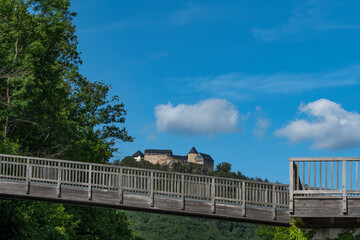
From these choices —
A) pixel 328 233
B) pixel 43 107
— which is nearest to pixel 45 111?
pixel 43 107

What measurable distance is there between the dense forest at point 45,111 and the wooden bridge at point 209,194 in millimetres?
4945

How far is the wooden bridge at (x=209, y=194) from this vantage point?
20.5 meters

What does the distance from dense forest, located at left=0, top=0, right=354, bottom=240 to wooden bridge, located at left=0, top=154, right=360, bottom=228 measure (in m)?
4.95

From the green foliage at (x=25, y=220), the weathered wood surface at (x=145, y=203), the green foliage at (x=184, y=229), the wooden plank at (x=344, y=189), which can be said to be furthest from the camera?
the green foliage at (x=184, y=229)

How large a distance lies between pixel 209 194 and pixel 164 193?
5.57ft

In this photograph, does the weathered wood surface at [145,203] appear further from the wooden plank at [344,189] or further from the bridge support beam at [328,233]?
the wooden plank at [344,189]

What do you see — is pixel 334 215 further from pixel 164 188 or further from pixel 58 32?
pixel 58 32

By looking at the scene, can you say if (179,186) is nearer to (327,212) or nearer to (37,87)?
(327,212)

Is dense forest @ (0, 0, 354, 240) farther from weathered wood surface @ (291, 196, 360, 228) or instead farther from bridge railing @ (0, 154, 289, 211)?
weathered wood surface @ (291, 196, 360, 228)

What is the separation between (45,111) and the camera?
3888cm

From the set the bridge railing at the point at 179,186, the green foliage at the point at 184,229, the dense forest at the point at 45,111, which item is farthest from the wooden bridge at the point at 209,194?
the green foliage at the point at 184,229

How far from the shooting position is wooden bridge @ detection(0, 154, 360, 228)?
20531 millimetres

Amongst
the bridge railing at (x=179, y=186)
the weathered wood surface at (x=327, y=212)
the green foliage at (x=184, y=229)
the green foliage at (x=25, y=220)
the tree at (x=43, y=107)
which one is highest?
the tree at (x=43, y=107)

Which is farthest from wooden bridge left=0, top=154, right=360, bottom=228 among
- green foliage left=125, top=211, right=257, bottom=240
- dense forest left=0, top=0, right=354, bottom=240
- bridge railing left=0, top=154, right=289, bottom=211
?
green foliage left=125, top=211, right=257, bottom=240
